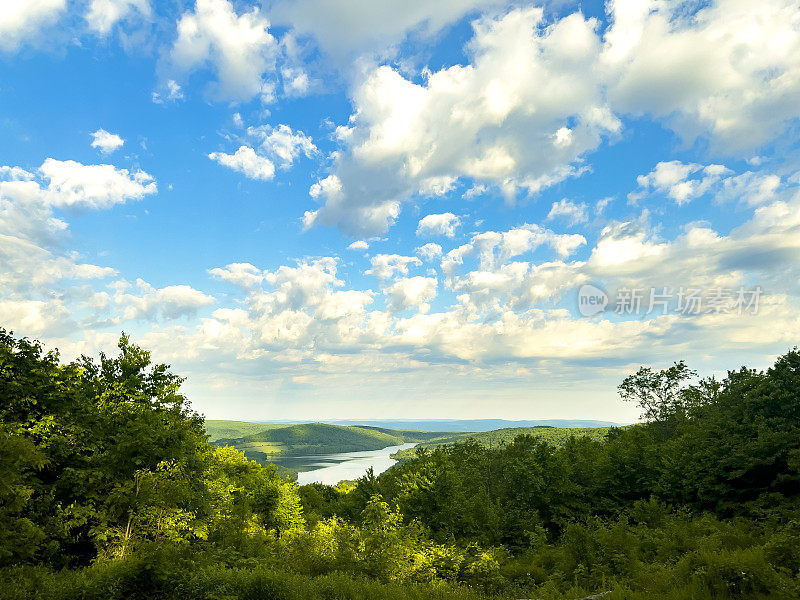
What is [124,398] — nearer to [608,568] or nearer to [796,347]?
[608,568]

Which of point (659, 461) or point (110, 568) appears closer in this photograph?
point (110, 568)

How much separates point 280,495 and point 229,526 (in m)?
15.1

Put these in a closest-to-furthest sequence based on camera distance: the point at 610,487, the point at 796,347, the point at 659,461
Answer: the point at 796,347
the point at 659,461
the point at 610,487

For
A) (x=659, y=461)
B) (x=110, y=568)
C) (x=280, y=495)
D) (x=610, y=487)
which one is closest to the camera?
(x=110, y=568)

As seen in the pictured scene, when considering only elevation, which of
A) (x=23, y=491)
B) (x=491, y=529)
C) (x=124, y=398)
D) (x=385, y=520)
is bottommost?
(x=491, y=529)

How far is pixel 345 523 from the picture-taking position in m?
26.0

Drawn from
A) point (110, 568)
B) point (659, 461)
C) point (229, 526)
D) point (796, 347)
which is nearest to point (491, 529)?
point (659, 461)

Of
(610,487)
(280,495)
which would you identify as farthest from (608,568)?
(280,495)

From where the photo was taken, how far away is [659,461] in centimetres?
3334

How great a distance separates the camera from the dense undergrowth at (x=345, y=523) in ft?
47.1

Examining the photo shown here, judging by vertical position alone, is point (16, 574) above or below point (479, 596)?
above

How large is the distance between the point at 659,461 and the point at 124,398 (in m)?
38.1

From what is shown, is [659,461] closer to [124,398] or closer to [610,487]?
[610,487]

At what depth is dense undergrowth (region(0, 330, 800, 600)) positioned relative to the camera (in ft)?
47.1
